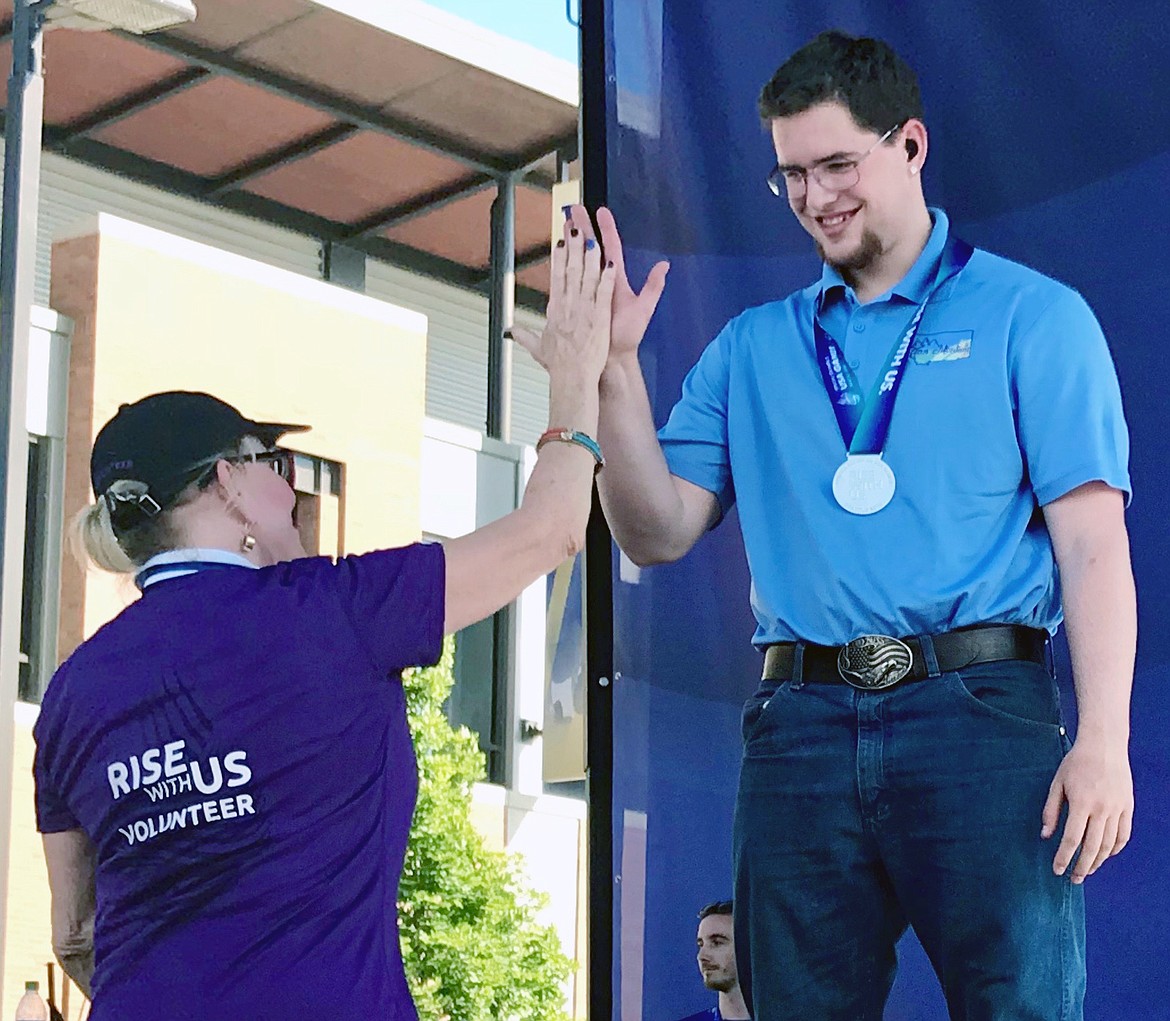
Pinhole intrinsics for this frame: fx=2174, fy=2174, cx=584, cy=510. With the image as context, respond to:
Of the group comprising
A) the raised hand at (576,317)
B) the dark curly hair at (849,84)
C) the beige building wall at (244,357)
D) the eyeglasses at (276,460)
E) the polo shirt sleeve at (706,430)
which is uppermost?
the beige building wall at (244,357)

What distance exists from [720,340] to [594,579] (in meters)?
0.58

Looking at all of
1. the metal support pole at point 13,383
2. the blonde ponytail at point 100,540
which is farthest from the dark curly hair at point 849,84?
the metal support pole at point 13,383

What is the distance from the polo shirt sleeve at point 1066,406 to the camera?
305 centimetres

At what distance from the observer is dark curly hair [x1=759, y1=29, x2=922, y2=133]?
319 centimetres

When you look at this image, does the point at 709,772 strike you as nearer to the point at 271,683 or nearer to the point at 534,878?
the point at 271,683

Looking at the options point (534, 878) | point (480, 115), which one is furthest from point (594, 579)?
point (480, 115)

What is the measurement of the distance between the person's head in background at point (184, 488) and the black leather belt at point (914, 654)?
0.81 meters

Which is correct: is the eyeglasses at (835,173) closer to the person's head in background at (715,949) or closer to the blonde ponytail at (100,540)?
the blonde ponytail at (100,540)

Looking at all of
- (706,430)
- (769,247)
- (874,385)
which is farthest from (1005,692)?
(769,247)

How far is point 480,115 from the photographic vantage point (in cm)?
2270

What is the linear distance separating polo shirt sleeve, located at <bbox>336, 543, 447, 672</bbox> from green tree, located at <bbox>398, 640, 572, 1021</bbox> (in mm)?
13510

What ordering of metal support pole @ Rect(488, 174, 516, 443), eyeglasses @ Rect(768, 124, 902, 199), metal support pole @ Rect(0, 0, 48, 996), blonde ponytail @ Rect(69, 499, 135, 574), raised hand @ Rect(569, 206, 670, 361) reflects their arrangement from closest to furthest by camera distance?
blonde ponytail @ Rect(69, 499, 135, 574), eyeglasses @ Rect(768, 124, 902, 199), raised hand @ Rect(569, 206, 670, 361), metal support pole @ Rect(0, 0, 48, 996), metal support pole @ Rect(488, 174, 516, 443)

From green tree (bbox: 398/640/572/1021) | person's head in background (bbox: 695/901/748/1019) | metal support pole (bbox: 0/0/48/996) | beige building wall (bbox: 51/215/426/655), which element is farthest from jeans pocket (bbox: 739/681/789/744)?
beige building wall (bbox: 51/215/426/655)

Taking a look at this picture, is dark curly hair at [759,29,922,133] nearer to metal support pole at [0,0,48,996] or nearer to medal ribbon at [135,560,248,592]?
medal ribbon at [135,560,248,592]
